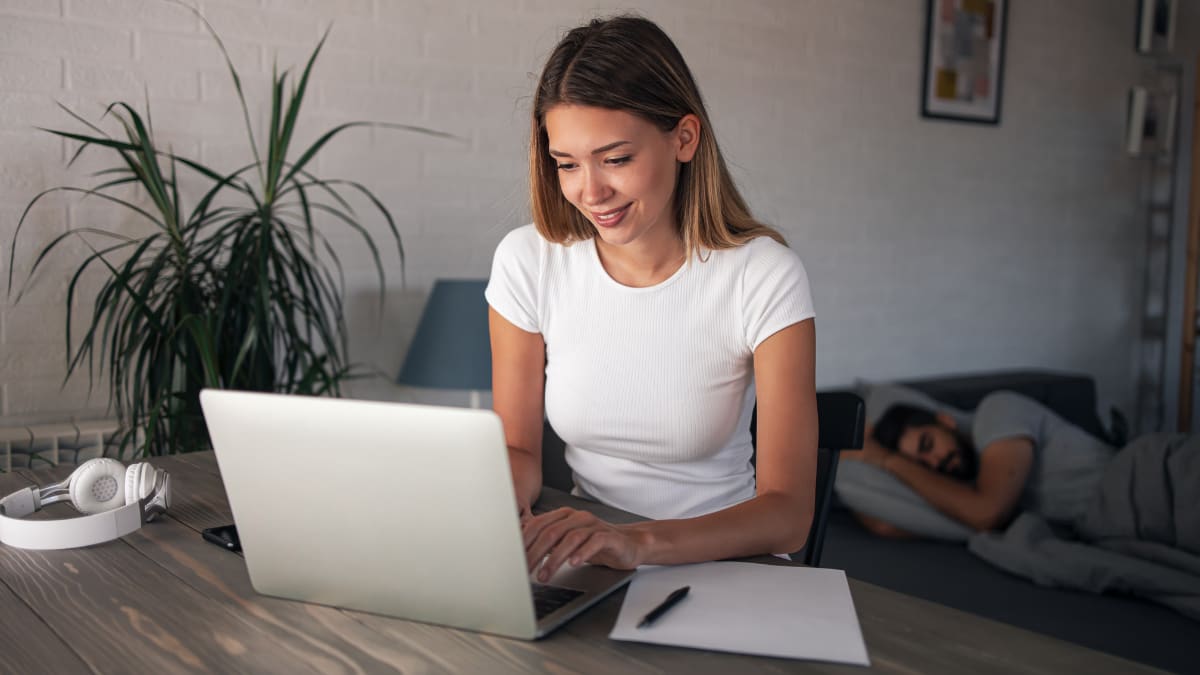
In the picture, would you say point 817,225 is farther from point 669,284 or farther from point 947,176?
point 669,284

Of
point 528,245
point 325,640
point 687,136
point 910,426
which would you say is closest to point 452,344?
point 528,245

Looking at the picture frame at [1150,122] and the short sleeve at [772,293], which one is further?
the picture frame at [1150,122]

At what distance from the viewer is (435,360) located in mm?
2471

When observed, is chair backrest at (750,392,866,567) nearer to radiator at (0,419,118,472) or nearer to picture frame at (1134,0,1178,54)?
radiator at (0,419,118,472)

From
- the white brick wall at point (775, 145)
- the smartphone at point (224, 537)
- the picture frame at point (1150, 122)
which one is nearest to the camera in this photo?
the smartphone at point (224, 537)

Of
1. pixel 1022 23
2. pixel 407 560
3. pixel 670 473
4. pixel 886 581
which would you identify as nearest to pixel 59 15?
pixel 670 473

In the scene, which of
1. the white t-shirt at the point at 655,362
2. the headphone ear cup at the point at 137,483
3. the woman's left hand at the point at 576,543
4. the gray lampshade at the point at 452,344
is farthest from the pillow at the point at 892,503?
the headphone ear cup at the point at 137,483

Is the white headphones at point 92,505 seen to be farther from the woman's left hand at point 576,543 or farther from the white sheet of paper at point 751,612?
the white sheet of paper at point 751,612

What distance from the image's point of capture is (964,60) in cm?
394

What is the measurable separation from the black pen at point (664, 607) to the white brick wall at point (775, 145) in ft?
5.87

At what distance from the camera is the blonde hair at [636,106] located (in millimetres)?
1406

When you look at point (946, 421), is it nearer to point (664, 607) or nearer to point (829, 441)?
point (829, 441)

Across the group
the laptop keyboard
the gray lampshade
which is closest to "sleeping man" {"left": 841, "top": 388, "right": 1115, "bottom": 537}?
the gray lampshade

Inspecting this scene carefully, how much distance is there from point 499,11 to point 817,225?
1.43 m
